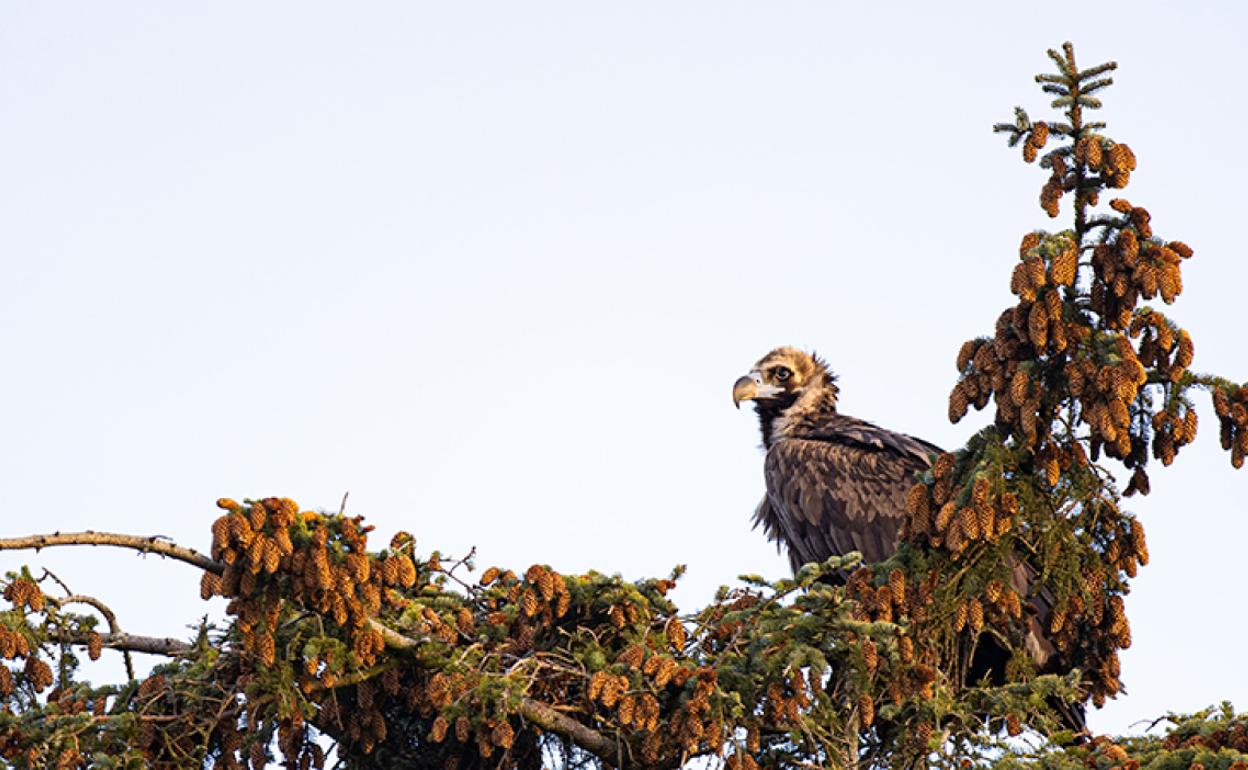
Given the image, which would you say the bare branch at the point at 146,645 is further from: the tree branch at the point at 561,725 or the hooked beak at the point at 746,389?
the hooked beak at the point at 746,389

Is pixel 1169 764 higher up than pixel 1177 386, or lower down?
lower down

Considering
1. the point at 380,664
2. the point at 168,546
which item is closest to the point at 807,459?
the point at 380,664

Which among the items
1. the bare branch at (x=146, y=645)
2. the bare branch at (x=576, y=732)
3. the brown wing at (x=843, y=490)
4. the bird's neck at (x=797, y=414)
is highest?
the bird's neck at (x=797, y=414)

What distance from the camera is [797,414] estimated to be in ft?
42.7

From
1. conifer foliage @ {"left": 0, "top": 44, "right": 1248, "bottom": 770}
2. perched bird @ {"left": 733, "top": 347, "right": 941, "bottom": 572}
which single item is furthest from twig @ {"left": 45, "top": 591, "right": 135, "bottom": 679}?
perched bird @ {"left": 733, "top": 347, "right": 941, "bottom": 572}

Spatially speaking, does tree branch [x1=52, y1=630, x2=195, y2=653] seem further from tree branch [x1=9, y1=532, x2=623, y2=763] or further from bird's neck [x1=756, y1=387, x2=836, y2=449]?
bird's neck [x1=756, y1=387, x2=836, y2=449]

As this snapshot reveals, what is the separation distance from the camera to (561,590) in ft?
25.3

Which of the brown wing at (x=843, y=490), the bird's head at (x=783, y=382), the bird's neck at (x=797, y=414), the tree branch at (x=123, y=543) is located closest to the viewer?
the tree branch at (x=123, y=543)

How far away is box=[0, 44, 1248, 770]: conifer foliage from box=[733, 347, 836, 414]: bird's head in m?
5.15

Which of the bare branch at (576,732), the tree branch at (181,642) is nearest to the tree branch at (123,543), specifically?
the tree branch at (181,642)

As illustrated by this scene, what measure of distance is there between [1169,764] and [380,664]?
116 inches

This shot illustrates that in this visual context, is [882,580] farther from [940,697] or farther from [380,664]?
[380,664]

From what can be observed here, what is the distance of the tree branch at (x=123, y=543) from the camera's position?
6496 millimetres

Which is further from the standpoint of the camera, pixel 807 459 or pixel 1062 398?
pixel 807 459
